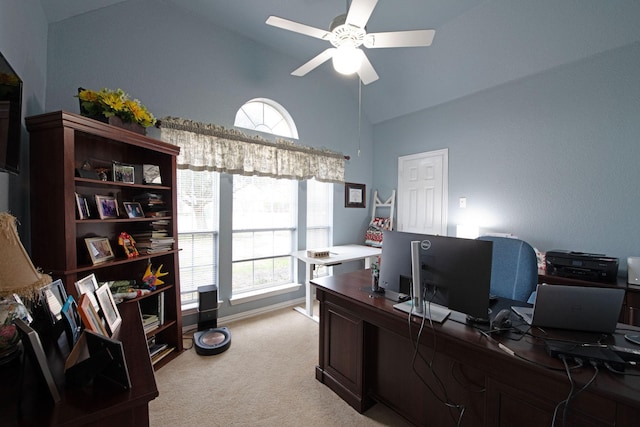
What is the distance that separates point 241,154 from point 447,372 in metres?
2.85

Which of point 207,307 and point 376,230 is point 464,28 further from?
point 207,307

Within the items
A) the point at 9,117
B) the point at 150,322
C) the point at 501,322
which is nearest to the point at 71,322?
the point at 9,117

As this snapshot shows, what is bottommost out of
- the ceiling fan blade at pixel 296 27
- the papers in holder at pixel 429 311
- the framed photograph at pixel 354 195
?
the papers in holder at pixel 429 311

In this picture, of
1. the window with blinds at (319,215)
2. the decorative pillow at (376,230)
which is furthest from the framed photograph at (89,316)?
the decorative pillow at (376,230)

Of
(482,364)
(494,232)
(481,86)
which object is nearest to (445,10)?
(481,86)

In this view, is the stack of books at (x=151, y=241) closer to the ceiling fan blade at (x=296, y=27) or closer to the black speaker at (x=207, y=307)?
the black speaker at (x=207, y=307)

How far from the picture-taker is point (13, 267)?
33.4 inches

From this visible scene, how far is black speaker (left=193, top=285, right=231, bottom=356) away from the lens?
8.41 ft

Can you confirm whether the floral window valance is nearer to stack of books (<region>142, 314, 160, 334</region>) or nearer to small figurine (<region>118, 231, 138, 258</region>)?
small figurine (<region>118, 231, 138, 258</region>)

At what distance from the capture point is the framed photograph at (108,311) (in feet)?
4.38

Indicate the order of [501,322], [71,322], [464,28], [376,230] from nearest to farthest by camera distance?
[71,322], [501,322], [464,28], [376,230]

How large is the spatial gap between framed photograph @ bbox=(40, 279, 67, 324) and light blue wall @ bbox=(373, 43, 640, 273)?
3.99 m

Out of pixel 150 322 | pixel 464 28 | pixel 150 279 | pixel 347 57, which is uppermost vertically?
pixel 464 28

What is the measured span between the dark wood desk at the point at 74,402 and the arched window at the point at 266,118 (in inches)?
111
